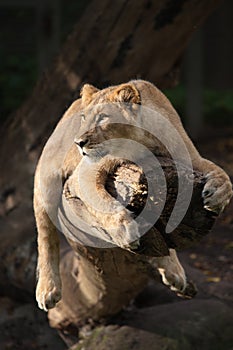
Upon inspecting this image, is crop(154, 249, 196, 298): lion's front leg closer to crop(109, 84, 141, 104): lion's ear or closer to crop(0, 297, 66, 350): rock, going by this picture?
crop(109, 84, 141, 104): lion's ear

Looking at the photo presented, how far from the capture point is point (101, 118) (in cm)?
318

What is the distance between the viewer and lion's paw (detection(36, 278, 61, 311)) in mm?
3588

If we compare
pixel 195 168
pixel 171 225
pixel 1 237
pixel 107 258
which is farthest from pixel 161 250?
pixel 1 237

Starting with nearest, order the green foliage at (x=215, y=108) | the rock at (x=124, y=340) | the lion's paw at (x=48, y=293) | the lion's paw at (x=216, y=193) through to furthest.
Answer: the lion's paw at (x=216, y=193)
the lion's paw at (x=48, y=293)
the rock at (x=124, y=340)
the green foliage at (x=215, y=108)

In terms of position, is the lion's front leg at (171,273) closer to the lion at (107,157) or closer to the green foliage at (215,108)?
the lion at (107,157)

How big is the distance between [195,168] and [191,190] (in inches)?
12.5

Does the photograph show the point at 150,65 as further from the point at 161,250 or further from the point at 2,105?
the point at 2,105

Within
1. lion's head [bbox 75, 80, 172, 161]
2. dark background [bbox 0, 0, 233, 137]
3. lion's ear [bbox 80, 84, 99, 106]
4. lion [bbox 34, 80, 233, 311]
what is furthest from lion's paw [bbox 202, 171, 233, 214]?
dark background [bbox 0, 0, 233, 137]

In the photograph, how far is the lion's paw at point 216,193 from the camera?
2.85 metres

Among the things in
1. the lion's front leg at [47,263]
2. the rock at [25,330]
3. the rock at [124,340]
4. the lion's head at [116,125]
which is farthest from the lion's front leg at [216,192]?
the rock at [25,330]

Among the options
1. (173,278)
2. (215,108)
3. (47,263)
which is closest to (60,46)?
(215,108)

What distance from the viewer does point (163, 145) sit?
322cm

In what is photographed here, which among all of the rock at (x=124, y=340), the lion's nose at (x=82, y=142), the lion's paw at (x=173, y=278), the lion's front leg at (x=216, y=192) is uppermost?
the lion's nose at (x=82, y=142)

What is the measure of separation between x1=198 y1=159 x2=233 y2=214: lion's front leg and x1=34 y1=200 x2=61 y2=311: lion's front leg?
1028 millimetres
